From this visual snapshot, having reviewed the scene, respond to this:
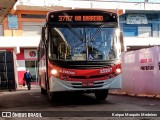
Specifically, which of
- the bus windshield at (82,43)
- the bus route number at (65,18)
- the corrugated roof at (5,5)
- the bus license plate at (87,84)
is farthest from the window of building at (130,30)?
the bus license plate at (87,84)

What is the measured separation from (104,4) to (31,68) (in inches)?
430

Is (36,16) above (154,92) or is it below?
above

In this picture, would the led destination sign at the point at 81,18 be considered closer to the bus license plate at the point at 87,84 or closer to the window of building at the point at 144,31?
the bus license plate at the point at 87,84

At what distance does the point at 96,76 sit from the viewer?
1349 cm

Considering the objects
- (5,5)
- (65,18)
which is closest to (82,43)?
(65,18)

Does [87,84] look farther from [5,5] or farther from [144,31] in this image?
[144,31]

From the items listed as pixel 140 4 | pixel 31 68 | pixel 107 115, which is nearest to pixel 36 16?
pixel 31 68

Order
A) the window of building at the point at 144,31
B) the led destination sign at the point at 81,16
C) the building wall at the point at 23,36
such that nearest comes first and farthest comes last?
the led destination sign at the point at 81,16, the building wall at the point at 23,36, the window of building at the point at 144,31

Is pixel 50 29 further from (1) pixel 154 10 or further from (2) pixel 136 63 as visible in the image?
(1) pixel 154 10

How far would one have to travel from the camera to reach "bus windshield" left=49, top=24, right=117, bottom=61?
13.5 meters

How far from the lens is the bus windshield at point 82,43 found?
13461 mm

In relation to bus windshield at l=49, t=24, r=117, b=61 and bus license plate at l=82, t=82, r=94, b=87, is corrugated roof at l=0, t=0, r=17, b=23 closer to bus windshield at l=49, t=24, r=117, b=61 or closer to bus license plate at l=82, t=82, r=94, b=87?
bus windshield at l=49, t=24, r=117, b=61

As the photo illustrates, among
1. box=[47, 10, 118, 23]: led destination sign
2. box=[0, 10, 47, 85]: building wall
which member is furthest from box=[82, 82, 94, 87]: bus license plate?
box=[0, 10, 47, 85]: building wall

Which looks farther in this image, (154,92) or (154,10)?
(154,10)
